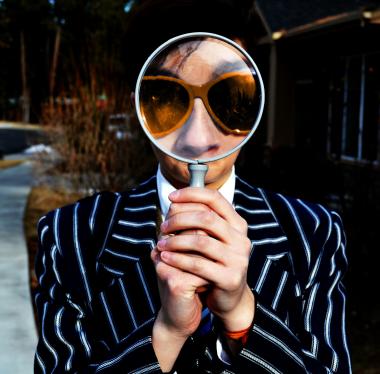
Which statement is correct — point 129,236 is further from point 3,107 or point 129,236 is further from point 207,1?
point 3,107

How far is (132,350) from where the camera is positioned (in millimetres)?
1186

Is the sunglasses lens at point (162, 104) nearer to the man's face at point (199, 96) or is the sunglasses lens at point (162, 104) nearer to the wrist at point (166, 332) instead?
the man's face at point (199, 96)

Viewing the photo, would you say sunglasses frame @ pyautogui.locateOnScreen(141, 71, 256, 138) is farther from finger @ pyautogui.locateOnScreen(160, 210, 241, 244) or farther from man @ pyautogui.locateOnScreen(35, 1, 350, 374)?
finger @ pyautogui.locateOnScreen(160, 210, 241, 244)

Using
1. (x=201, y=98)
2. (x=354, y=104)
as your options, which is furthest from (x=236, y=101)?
(x=354, y=104)

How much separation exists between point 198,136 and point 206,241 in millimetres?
293

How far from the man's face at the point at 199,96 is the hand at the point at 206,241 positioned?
21cm

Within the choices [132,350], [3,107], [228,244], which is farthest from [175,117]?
[3,107]

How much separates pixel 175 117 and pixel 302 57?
1331 cm

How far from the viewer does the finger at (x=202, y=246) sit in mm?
977

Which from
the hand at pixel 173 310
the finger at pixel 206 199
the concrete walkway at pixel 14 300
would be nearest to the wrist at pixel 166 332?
the hand at pixel 173 310

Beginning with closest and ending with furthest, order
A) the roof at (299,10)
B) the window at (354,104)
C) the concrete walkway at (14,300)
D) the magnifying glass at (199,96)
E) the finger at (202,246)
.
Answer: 1. the finger at (202,246)
2. the magnifying glass at (199,96)
3. the concrete walkway at (14,300)
4. the window at (354,104)
5. the roof at (299,10)

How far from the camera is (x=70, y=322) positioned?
4.49 ft

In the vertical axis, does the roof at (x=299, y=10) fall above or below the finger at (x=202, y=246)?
above

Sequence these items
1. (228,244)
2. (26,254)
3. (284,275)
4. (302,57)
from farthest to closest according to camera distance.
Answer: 1. (302,57)
2. (26,254)
3. (284,275)
4. (228,244)
